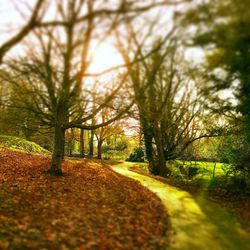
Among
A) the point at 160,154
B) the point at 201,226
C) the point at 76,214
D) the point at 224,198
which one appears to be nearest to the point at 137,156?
the point at 160,154

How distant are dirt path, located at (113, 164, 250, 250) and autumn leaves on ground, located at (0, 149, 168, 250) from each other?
40 centimetres

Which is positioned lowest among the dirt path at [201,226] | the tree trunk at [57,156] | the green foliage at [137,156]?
the dirt path at [201,226]

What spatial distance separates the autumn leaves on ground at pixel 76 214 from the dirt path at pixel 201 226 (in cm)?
40

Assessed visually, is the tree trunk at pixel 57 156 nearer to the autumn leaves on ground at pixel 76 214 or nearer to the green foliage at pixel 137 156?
the autumn leaves on ground at pixel 76 214

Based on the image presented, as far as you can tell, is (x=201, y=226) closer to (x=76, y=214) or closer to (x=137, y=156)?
(x=76, y=214)

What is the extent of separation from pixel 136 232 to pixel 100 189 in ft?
16.2

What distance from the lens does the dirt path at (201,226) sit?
8180 millimetres

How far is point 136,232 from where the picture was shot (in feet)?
27.1

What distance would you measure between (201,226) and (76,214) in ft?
11.5

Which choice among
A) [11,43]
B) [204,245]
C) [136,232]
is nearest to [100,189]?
[136,232]

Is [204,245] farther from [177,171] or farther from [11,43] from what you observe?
[177,171]

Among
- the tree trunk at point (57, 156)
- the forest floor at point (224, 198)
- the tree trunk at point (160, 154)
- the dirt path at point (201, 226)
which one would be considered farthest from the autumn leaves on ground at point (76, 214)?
the tree trunk at point (160, 154)

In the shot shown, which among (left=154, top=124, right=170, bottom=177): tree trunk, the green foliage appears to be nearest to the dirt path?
(left=154, top=124, right=170, bottom=177): tree trunk

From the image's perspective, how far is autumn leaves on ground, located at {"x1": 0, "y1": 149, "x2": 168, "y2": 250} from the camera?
7.24m
